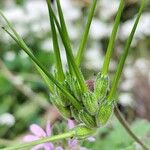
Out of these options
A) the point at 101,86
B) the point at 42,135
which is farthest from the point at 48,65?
the point at 101,86

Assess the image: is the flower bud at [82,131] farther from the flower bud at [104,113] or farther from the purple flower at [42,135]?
the purple flower at [42,135]

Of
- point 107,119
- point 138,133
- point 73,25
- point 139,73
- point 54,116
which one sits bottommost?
point 107,119

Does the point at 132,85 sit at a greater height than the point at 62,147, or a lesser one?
greater

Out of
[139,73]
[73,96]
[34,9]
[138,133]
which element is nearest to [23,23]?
[34,9]

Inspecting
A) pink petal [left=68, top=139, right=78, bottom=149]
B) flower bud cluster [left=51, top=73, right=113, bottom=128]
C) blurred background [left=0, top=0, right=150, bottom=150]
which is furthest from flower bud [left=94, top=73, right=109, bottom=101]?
blurred background [left=0, top=0, right=150, bottom=150]

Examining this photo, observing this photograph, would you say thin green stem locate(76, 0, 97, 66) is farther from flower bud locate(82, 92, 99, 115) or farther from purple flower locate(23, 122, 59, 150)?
purple flower locate(23, 122, 59, 150)

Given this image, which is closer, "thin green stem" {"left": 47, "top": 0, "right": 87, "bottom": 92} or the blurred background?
"thin green stem" {"left": 47, "top": 0, "right": 87, "bottom": 92}

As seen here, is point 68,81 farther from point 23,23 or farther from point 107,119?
point 23,23
